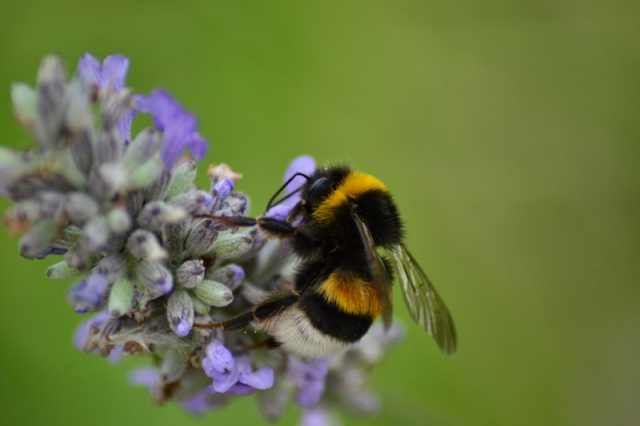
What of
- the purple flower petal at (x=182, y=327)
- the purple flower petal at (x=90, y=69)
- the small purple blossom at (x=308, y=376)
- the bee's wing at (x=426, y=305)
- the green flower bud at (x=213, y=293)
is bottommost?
the small purple blossom at (x=308, y=376)

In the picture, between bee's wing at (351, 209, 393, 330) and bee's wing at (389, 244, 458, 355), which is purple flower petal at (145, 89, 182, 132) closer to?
bee's wing at (351, 209, 393, 330)

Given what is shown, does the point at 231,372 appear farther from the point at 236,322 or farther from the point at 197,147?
the point at 197,147

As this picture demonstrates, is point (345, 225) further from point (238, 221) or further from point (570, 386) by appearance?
point (570, 386)

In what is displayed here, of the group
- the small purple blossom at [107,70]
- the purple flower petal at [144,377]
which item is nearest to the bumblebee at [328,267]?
the small purple blossom at [107,70]

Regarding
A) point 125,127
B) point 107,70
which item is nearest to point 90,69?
point 107,70

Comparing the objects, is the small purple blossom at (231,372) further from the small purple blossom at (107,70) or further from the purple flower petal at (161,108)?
the small purple blossom at (107,70)

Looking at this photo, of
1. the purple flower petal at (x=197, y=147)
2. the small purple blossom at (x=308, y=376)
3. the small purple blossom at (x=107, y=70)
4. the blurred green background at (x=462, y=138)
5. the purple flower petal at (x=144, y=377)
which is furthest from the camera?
the blurred green background at (x=462, y=138)
